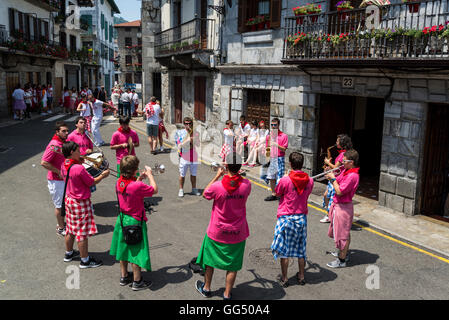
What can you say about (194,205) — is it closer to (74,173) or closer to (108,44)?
(74,173)

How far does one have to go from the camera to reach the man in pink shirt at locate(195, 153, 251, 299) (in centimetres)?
503

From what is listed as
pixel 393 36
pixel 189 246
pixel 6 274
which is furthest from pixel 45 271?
pixel 393 36

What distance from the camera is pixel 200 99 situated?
18.8 meters

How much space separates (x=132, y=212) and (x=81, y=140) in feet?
11.5

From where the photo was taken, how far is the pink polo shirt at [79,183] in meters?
5.82

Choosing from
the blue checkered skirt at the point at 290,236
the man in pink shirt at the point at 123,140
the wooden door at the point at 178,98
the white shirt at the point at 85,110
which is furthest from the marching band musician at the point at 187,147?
the wooden door at the point at 178,98

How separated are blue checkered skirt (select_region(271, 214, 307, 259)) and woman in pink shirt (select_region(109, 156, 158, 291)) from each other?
1723 millimetres

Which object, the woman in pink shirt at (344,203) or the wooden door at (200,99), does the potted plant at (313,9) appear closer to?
the woman in pink shirt at (344,203)

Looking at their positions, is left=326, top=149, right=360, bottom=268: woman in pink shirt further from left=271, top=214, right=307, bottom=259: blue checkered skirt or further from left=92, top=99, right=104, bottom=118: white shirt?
left=92, top=99, right=104, bottom=118: white shirt

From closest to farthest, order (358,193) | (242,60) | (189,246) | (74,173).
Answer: (74,173), (189,246), (358,193), (242,60)

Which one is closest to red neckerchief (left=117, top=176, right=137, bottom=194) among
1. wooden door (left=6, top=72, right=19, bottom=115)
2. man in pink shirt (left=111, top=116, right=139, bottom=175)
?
man in pink shirt (left=111, top=116, right=139, bottom=175)
